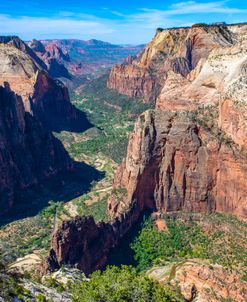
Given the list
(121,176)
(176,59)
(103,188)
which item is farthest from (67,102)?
(121,176)

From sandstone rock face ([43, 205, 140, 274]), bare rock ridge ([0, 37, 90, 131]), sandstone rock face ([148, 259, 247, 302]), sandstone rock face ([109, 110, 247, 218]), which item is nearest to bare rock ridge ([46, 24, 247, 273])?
sandstone rock face ([109, 110, 247, 218])

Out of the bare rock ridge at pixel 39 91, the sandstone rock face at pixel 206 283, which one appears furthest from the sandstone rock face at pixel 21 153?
the sandstone rock face at pixel 206 283

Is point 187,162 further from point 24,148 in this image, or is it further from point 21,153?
point 24,148

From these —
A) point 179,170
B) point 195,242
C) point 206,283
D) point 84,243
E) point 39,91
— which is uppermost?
point 39,91

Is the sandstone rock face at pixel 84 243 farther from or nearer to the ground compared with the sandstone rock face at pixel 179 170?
nearer to the ground

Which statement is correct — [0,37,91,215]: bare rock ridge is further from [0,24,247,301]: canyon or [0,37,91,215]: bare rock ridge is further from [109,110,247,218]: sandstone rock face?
[109,110,247,218]: sandstone rock face

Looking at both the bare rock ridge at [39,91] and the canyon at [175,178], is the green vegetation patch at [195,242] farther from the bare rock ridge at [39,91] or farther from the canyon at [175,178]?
the bare rock ridge at [39,91]


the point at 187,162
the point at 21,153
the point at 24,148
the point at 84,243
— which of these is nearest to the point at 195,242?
the point at 187,162
